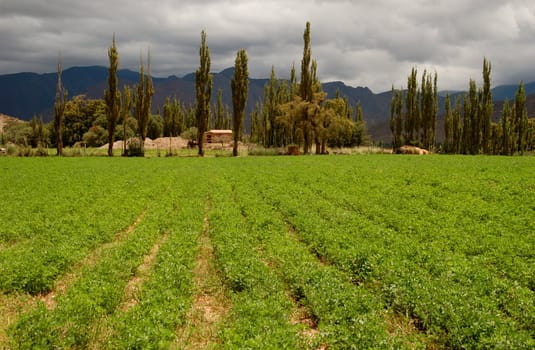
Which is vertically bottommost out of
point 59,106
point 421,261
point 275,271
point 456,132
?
point 275,271

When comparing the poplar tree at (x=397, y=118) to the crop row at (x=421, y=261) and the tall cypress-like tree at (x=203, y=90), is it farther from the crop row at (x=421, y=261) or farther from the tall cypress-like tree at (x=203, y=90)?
the crop row at (x=421, y=261)

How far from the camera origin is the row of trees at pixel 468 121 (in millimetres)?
58594

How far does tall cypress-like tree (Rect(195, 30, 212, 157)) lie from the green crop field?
31634 millimetres

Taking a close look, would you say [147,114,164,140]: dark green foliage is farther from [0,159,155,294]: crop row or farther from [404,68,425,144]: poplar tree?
[0,159,155,294]: crop row

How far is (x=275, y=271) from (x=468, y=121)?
67.3m

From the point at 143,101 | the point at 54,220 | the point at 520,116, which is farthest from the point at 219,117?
the point at 54,220

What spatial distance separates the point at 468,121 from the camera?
64.4 metres

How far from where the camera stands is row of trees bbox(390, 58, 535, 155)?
58594 millimetres

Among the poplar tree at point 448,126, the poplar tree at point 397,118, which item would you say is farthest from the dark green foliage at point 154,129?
the poplar tree at point 448,126

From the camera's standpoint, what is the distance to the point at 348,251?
29.1ft

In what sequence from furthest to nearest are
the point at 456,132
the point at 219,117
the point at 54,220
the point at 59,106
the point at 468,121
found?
the point at 219,117 < the point at 456,132 < the point at 468,121 < the point at 59,106 < the point at 54,220

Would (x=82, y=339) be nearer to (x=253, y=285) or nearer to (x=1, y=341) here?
(x=1, y=341)

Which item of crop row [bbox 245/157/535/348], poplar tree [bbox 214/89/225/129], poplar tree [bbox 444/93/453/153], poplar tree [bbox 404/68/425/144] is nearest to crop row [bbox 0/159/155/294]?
crop row [bbox 245/157/535/348]

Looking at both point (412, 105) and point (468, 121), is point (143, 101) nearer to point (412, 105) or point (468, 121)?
point (412, 105)
